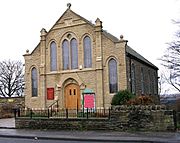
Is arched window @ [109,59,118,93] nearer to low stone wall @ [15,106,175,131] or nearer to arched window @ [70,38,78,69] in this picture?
arched window @ [70,38,78,69]

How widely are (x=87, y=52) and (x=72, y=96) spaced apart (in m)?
4.56

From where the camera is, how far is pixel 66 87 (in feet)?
110

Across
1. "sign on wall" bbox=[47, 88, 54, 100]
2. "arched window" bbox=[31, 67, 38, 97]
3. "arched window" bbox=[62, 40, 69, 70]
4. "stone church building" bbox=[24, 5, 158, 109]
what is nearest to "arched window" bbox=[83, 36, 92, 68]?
"stone church building" bbox=[24, 5, 158, 109]

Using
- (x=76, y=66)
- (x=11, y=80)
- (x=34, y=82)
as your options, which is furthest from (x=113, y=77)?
(x=11, y=80)

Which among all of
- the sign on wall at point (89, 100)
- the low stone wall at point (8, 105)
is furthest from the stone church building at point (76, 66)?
the low stone wall at point (8, 105)

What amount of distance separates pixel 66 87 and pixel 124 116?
1276 cm

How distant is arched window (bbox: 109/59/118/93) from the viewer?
3111 cm

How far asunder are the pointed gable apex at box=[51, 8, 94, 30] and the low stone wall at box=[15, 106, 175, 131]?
12217 mm

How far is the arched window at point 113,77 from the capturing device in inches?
1225

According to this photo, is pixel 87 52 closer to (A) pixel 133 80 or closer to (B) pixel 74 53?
(B) pixel 74 53

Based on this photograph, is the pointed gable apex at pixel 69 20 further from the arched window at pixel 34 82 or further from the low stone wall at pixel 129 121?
the low stone wall at pixel 129 121

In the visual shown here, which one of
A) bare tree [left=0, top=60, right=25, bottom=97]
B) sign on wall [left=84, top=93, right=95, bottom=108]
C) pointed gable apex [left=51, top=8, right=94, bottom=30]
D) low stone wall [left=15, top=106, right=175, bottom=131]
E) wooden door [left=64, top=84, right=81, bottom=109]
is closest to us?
low stone wall [left=15, top=106, right=175, bottom=131]

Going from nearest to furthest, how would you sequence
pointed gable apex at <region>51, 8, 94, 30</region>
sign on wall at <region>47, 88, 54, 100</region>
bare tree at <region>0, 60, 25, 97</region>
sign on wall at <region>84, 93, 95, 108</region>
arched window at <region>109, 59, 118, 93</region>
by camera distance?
arched window at <region>109, 59, 118, 93</region>
sign on wall at <region>84, 93, 95, 108</region>
pointed gable apex at <region>51, 8, 94, 30</region>
sign on wall at <region>47, 88, 54, 100</region>
bare tree at <region>0, 60, 25, 97</region>

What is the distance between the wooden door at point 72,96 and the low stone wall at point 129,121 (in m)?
8.55
